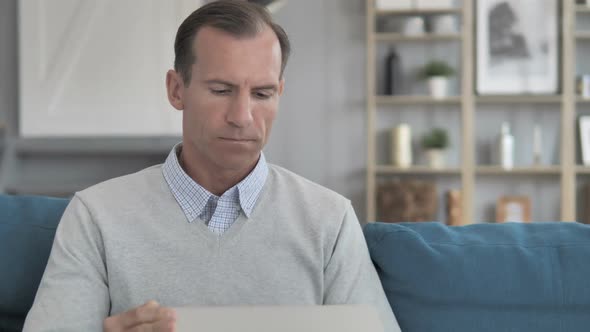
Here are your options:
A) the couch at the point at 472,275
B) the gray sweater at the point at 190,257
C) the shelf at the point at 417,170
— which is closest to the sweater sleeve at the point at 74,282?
the gray sweater at the point at 190,257

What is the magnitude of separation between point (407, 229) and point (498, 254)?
187mm

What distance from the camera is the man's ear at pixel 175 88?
1.54 metres

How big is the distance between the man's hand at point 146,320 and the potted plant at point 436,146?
14.6 ft

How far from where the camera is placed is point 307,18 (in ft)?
18.9

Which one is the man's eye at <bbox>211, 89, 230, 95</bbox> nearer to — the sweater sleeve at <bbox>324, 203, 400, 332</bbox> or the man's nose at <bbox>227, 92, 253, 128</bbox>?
the man's nose at <bbox>227, 92, 253, 128</bbox>

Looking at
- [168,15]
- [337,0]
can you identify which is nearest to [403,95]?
[337,0]

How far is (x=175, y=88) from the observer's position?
156cm

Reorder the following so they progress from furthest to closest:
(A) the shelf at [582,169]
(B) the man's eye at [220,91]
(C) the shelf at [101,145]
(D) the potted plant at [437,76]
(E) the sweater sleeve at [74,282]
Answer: (D) the potted plant at [437,76], (A) the shelf at [582,169], (C) the shelf at [101,145], (B) the man's eye at [220,91], (E) the sweater sleeve at [74,282]

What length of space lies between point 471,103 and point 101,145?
102 inches

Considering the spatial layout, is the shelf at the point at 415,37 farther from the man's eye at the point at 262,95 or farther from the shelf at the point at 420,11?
the man's eye at the point at 262,95

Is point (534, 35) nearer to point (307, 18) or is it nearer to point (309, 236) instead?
point (307, 18)

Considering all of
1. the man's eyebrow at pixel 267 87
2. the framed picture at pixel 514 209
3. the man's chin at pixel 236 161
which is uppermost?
the man's eyebrow at pixel 267 87

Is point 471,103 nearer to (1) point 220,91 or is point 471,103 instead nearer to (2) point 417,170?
(2) point 417,170

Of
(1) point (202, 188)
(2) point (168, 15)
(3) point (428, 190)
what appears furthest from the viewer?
(3) point (428, 190)
